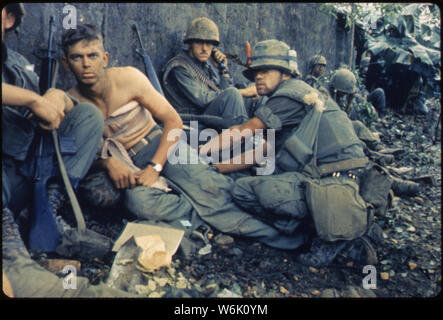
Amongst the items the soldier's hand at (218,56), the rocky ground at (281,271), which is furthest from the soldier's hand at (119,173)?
the soldier's hand at (218,56)

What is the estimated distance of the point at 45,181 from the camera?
236 centimetres

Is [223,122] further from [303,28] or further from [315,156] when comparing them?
[303,28]

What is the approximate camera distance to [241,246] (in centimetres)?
A: 291

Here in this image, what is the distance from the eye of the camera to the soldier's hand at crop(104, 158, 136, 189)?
2771mm

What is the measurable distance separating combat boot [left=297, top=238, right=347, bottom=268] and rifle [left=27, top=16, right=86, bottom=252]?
1.59 metres

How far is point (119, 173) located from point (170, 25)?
2369 mm

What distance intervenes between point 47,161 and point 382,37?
9.67 metres

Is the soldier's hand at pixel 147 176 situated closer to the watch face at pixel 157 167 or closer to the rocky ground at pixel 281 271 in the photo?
the watch face at pixel 157 167

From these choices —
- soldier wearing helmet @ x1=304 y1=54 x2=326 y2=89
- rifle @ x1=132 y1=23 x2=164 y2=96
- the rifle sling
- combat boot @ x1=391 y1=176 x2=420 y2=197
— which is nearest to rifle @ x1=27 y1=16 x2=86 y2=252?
the rifle sling

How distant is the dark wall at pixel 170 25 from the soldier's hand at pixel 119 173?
3.40 ft

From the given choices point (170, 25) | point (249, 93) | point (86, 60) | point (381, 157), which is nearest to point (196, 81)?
point (170, 25)

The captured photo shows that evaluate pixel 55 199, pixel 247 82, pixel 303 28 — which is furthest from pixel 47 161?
pixel 303 28

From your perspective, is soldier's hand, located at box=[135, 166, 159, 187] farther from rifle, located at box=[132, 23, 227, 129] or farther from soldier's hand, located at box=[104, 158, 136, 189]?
rifle, located at box=[132, 23, 227, 129]

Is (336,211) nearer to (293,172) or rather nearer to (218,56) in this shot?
(293,172)
